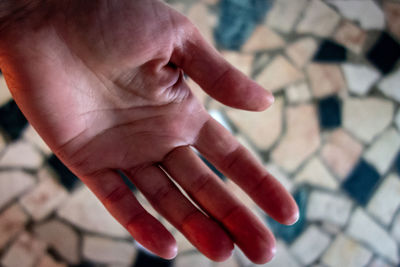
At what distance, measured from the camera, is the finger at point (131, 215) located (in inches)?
24.8

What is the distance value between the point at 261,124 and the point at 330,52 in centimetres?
52

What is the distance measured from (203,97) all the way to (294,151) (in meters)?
0.53

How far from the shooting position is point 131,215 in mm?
674

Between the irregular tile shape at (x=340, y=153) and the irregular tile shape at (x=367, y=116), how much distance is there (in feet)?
0.19

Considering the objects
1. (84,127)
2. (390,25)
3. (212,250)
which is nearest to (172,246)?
(212,250)

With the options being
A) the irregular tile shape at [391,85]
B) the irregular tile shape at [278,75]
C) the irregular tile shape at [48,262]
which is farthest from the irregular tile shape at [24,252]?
the irregular tile shape at [391,85]

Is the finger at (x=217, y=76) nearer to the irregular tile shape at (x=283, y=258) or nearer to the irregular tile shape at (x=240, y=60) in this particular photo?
the irregular tile shape at (x=240, y=60)

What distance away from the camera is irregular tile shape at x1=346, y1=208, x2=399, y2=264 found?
1.70m

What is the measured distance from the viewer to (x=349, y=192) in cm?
170

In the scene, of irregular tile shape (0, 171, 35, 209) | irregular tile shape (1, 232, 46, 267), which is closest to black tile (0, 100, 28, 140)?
irregular tile shape (0, 171, 35, 209)

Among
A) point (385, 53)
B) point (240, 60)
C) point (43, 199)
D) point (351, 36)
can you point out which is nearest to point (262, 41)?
point (240, 60)

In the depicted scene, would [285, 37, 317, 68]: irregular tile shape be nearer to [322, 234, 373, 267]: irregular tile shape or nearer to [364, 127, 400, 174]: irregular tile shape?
[364, 127, 400, 174]: irregular tile shape

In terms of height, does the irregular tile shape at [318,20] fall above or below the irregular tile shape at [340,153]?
above

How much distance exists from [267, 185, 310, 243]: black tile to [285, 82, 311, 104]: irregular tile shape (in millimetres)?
430
